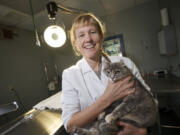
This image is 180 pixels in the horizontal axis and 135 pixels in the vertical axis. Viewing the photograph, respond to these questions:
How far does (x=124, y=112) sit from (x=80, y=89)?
0.99 ft

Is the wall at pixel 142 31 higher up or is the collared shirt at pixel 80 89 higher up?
the wall at pixel 142 31

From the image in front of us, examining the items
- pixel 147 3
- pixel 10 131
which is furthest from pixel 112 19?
pixel 10 131

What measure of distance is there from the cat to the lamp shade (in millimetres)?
781

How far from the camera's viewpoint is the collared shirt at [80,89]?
0.65 meters

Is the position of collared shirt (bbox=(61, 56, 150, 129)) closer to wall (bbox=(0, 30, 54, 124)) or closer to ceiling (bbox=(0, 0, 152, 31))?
ceiling (bbox=(0, 0, 152, 31))

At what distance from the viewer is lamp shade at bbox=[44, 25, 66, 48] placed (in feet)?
3.58

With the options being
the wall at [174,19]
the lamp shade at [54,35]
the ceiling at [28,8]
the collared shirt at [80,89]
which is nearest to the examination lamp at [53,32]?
the lamp shade at [54,35]

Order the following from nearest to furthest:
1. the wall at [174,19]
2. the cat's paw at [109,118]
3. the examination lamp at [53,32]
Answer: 1. the cat's paw at [109,118]
2. the examination lamp at [53,32]
3. the wall at [174,19]

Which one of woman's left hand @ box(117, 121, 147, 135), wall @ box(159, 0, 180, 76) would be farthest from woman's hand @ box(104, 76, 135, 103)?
wall @ box(159, 0, 180, 76)

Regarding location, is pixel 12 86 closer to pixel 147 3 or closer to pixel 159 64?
pixel 159 64

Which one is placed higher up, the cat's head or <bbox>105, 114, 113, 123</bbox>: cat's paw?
the cat's head

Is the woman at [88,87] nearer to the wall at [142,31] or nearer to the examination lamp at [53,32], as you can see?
the examination lamp at [53,32]

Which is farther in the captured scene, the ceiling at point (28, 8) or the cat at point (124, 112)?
the ceiling at point (28, 8)

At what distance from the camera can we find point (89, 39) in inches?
26.0
